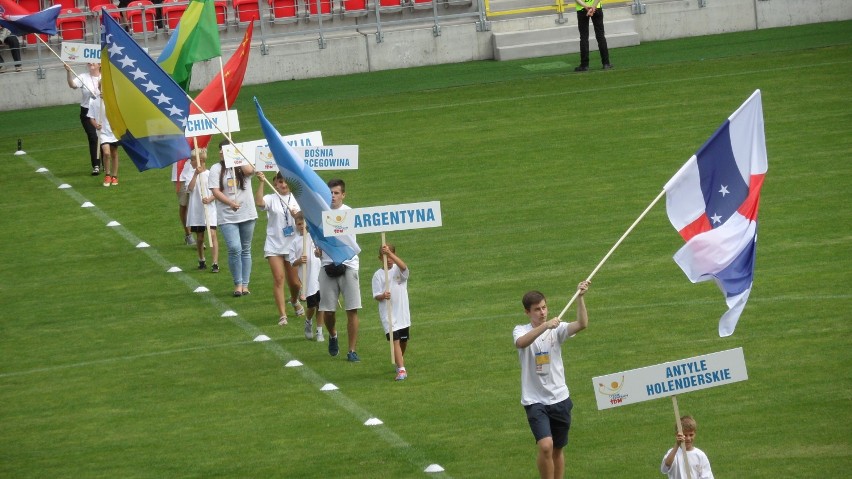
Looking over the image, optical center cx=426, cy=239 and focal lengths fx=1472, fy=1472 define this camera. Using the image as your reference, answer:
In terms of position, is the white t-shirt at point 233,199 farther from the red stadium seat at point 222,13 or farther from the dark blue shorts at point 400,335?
the red stadium seat at point 222,13

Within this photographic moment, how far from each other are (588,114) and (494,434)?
1686 cm

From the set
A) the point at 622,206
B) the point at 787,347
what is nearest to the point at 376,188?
the point at 622,206

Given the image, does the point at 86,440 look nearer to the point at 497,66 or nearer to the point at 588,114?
the point at 588,114

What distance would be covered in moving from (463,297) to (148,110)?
17.3ft

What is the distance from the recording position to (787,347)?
58.0 ft

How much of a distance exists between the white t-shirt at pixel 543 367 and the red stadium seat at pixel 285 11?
25845 millimetres

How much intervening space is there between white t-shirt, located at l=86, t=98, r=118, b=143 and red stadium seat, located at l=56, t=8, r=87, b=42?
6.77m

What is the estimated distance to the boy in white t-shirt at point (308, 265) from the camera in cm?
1959

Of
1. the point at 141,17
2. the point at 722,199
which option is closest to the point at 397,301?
the point at 722,199

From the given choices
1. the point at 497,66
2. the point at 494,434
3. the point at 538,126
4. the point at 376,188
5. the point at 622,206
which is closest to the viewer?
the point at 494,434

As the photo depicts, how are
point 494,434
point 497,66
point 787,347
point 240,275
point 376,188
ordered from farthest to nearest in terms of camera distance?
point 497,66
point 376,188
point 240,275
point 787,347
point 494,434

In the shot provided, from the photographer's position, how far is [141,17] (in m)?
36.8

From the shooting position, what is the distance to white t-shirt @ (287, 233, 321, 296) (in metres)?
19.6

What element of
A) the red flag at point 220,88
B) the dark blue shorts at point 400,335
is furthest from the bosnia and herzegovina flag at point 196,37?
the dark blue shorts at point 400,335
